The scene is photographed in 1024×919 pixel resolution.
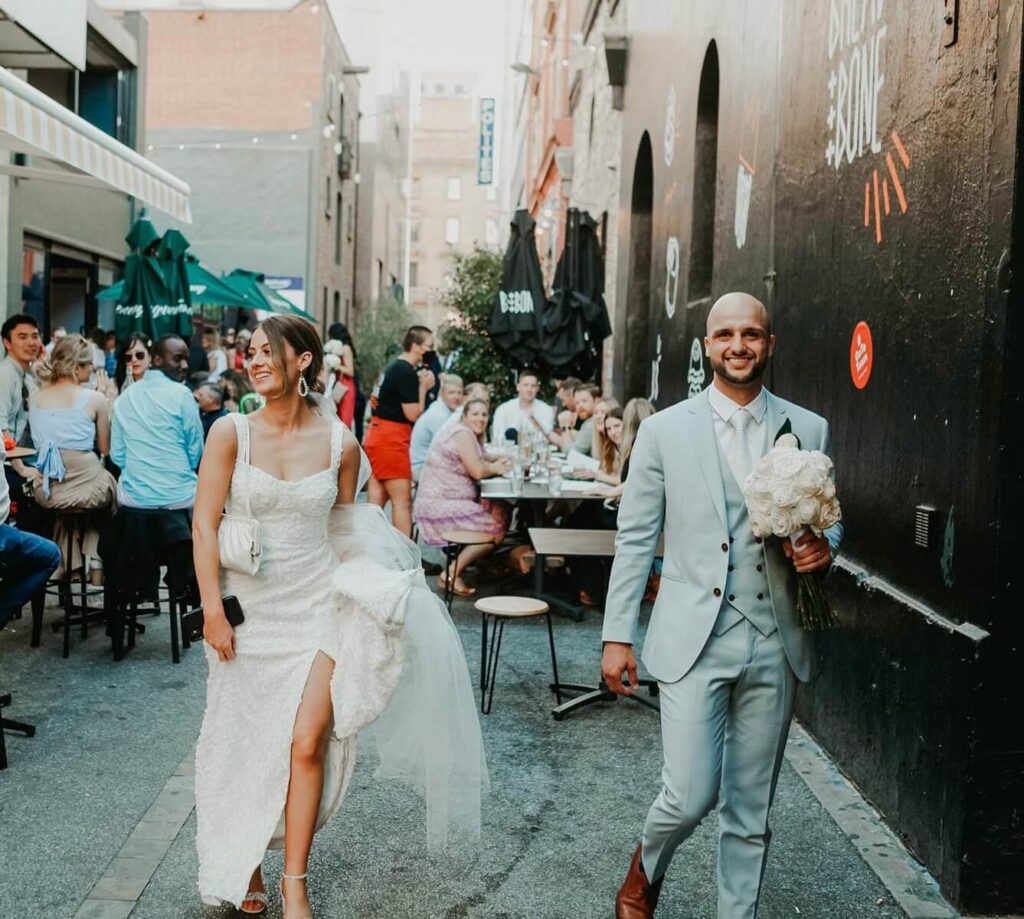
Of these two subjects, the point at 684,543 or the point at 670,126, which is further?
the point at 670,126

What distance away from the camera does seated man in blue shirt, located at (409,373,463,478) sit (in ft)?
39.0

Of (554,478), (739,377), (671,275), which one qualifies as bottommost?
(554,478)

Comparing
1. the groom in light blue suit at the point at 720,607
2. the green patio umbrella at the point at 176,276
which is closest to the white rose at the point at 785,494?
the groom in light blue suit at the point at 720,607

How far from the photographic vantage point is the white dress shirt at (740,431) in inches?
148

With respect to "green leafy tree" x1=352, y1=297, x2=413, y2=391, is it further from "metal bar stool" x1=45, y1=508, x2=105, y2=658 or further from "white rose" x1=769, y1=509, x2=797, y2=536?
"white rose" x1=769, y1=509, x2=797, y2=536

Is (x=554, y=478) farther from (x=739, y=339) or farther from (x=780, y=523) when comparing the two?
(x=780, y=523)

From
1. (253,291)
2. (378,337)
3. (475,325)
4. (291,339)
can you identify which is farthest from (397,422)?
(378,337)

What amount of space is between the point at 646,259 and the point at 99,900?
11155 mm

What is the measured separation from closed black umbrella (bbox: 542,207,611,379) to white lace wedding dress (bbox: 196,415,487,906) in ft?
29.9

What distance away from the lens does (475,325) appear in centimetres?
2006

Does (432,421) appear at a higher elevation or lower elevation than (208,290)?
lower

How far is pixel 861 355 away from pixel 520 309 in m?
7.76

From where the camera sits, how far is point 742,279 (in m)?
8.47

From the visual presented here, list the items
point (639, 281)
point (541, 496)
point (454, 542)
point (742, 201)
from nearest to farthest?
point (742, 201), point (541, 496), point (454, 542), point (639, 281)
